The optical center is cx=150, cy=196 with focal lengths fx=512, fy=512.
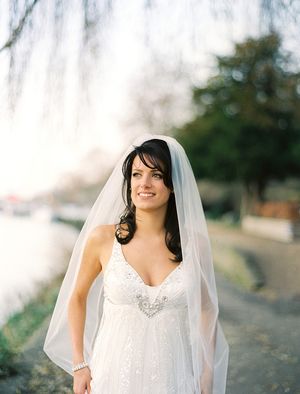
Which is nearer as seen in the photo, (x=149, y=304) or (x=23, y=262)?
(x=149, y=304)

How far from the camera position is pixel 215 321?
2.34m

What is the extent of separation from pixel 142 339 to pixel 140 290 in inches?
8.5

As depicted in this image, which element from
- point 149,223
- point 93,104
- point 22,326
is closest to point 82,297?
point 149,223

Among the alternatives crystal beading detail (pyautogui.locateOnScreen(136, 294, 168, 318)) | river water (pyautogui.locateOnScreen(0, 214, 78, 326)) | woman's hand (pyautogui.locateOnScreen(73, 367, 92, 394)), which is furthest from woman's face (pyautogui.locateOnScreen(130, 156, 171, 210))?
river water (pyautogui.locateOnScreen(0, 214, 78, 326))

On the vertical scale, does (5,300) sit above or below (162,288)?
below

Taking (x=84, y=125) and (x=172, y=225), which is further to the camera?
(x=84, y=125)

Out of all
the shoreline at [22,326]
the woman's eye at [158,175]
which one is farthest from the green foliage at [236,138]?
the woman's eye at [158,175]

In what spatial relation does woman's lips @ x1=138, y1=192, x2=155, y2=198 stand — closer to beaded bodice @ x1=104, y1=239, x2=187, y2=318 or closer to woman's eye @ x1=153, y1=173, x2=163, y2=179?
woman's eye @ x1=153, y1=173, x2=163, y2=179

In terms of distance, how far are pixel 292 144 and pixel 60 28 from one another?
68.2 ft

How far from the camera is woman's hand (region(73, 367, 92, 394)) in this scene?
2244 millimetres

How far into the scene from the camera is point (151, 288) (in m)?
2.15

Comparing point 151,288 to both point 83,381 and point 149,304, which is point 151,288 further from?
point 83,381

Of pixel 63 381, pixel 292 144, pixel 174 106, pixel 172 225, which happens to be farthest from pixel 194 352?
pixel 292 144

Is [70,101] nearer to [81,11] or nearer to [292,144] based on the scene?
[81,11]
